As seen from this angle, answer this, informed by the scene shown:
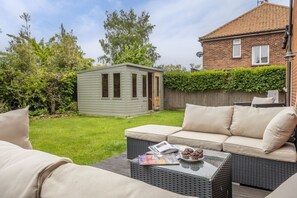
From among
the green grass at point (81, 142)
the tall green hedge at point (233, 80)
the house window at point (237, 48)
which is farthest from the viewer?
the house window at point (237, 48)

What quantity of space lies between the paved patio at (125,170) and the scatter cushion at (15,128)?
141 centimetres

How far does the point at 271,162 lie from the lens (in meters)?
2.80

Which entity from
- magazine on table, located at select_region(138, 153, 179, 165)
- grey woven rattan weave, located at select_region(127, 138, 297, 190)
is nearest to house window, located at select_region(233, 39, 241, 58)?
grey woven rattan weave, located at select_region(127, 138, 297, 190)

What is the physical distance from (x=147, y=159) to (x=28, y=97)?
367 inches

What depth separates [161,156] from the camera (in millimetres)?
2648

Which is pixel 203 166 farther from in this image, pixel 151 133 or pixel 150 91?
pixel 150 91

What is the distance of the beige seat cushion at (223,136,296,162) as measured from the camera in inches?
107

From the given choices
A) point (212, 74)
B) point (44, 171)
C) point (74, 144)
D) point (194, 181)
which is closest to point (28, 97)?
point (74, 144)

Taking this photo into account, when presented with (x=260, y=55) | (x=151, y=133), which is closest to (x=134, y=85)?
(x=151, y=133)

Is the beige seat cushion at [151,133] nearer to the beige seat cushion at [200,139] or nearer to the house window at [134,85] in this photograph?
the beige seat cushion at [200,139]

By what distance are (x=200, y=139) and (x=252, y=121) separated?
0.84 meters

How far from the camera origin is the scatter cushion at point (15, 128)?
8.28ft

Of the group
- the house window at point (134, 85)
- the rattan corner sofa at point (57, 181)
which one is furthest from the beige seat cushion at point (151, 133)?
the house window at point (134, 85)

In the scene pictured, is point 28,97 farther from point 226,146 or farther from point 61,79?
point 226,146
